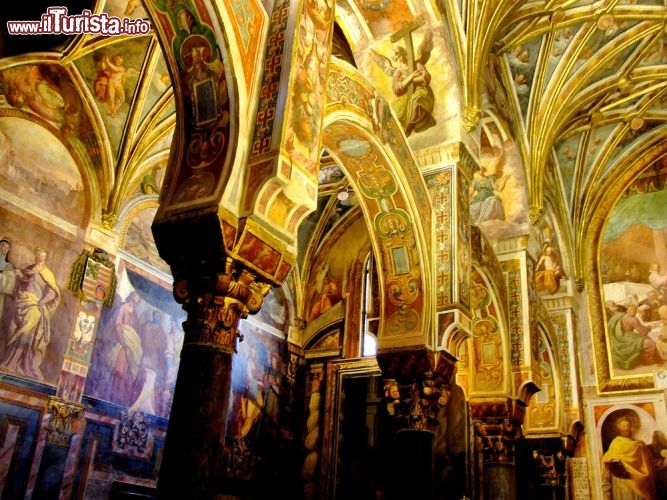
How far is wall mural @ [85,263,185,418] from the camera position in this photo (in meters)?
10.3

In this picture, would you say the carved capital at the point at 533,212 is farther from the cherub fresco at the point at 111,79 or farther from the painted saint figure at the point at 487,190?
the cherub fresco at the point at 111,79

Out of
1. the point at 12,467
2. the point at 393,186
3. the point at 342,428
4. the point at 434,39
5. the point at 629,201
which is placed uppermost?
the point at 629,201

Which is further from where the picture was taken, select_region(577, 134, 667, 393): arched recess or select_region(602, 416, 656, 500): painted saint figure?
select_region(577, 134, 667, 393): arched recess

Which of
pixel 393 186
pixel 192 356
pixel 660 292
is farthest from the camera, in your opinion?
pixel 660 292

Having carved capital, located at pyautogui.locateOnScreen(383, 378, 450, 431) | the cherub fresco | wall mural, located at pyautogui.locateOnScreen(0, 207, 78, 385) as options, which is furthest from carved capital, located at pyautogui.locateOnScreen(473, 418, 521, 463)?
the cherub fresco

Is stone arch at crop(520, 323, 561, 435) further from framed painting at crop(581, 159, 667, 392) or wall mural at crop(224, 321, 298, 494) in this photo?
wall mural at crop(224, 321, 298, 494)

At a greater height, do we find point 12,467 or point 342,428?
point 342,428

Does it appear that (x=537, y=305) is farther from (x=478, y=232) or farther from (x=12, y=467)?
(x=12, y=467)

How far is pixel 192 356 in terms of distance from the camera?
4719mm

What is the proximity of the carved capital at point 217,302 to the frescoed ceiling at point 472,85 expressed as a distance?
4.73m

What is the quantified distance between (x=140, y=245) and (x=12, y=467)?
400cm

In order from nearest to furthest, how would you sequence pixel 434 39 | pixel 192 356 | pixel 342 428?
pixel 192 356
pixel 434 39
pixel 342 428

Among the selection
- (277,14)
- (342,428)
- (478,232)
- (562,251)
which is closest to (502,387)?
(478,232)

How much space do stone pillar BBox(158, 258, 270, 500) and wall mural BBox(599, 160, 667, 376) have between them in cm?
1134
